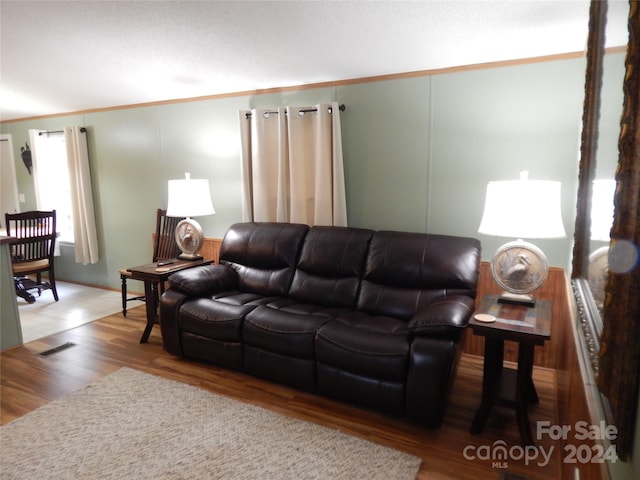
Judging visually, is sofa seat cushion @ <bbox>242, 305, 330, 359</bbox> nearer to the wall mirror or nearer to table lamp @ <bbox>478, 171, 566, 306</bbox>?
table lamp @ <bbox>478, 171, 566, 306</bbox>

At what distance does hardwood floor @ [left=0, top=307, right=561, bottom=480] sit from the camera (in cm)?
198

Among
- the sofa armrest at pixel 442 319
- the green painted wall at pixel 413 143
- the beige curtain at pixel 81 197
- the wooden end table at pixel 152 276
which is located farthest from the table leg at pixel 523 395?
the beige curtain at pixel 81 197

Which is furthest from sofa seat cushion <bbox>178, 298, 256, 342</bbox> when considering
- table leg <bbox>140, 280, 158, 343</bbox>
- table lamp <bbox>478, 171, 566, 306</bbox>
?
table lamp <bbox>478, 171, 566, 306</bbox>

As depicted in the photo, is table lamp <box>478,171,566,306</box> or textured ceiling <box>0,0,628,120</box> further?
textured ceiling <box>0,0,628,120</box>

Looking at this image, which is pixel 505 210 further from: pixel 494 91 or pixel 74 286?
pixel 74 286

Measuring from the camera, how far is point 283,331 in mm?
2531

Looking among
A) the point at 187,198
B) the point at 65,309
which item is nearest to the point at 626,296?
the point at 187,198

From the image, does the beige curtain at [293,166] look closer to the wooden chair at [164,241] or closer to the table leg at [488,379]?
the wooden chair at [164,241]

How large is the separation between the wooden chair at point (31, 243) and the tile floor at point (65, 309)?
0.18 metres

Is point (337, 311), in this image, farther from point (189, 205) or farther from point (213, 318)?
point (189, 205)

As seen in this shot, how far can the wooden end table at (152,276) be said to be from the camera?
3.31 m

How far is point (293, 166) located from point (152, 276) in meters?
1.53

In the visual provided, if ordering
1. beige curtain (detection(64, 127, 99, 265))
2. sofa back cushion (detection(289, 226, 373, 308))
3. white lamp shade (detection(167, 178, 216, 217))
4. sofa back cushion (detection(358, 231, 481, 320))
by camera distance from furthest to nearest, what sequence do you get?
beige curtain (detection(64, 127, 99, 265)), white lamp shade (detection(167, 178, 216, 217)), sofa back cushion (detection(289, 226, 373, 308)), sofa back cushion (detection(358, 231, 481, 320))

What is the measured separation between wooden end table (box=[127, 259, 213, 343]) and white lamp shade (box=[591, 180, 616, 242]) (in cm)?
296
